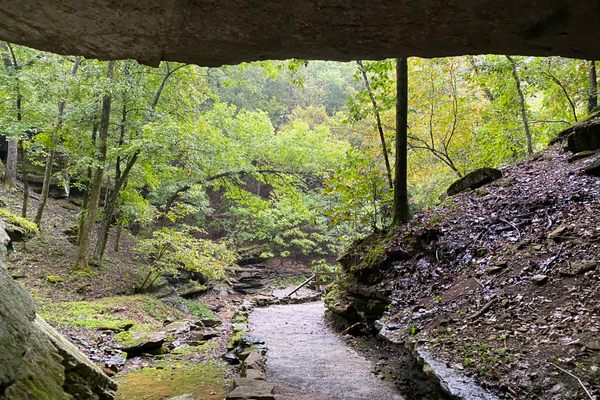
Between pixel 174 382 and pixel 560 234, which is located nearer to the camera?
pixel 560 234

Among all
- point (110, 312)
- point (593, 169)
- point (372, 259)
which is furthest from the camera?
point (110, 312)

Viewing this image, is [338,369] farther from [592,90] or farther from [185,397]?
[592,90]

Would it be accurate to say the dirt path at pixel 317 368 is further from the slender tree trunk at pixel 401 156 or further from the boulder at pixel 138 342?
the slender tree trunk at pixel 401 156

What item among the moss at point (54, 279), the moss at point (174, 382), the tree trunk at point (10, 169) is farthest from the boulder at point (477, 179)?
the tree trunk at point (10, 169)

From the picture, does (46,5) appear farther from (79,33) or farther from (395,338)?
(395,338)

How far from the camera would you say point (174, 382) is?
5914mm

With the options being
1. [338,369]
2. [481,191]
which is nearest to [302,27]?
[338,369]

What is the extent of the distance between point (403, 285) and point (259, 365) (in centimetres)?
266

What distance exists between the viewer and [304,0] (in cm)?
239

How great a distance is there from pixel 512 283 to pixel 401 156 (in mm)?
4399

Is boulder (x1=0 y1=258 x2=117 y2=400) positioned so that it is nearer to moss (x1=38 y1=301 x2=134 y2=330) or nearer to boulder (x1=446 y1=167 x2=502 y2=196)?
moss (x1=38 y1=301 x2=134 y2=330)

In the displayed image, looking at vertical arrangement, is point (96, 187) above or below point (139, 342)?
above

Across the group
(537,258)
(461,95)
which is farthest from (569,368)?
(461,95)

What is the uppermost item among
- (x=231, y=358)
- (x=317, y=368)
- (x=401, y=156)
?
(x=401, y=156)
